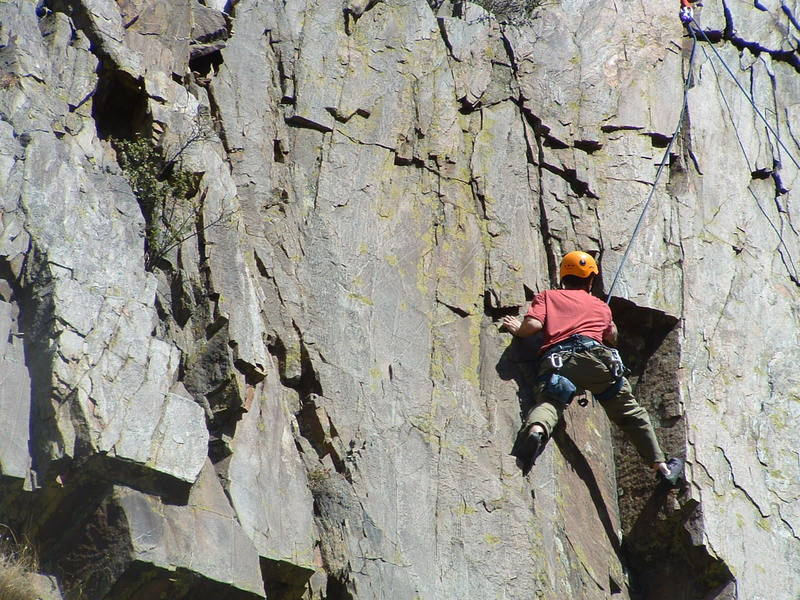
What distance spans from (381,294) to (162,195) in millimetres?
2037

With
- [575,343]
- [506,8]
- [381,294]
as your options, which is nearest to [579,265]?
[575,343]

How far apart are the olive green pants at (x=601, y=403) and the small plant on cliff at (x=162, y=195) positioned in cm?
297

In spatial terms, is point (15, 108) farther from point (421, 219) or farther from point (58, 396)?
point (421, 219)

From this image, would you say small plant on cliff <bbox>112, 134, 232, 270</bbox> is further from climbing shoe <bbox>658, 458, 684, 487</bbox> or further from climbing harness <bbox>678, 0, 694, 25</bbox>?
climbing harness <bbox>678, 0, 694, 25</bbox>

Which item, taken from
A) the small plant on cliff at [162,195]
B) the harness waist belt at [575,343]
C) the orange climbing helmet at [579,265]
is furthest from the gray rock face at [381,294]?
the harness waist belt at [575,343]

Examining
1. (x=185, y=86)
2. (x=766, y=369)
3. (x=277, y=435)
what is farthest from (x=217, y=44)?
(x=766, y=369)

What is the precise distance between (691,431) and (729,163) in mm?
3305

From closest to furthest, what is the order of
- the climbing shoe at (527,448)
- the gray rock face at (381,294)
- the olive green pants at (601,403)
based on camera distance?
the gray rock face at (381,294), the climbing shoe at (527,448), the olive green pants at (601,403)

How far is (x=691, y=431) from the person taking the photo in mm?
10102

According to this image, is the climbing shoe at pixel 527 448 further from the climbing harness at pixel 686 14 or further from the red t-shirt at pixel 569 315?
the climbing harness at pixel 686 14

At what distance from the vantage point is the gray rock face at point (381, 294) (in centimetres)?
757

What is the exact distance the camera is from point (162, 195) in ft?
30.0

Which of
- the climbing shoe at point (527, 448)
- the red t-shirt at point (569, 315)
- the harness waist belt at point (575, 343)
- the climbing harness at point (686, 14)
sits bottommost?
the climbing shoe at point (527, 448)

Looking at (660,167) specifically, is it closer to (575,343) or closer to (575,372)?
(575,343)
